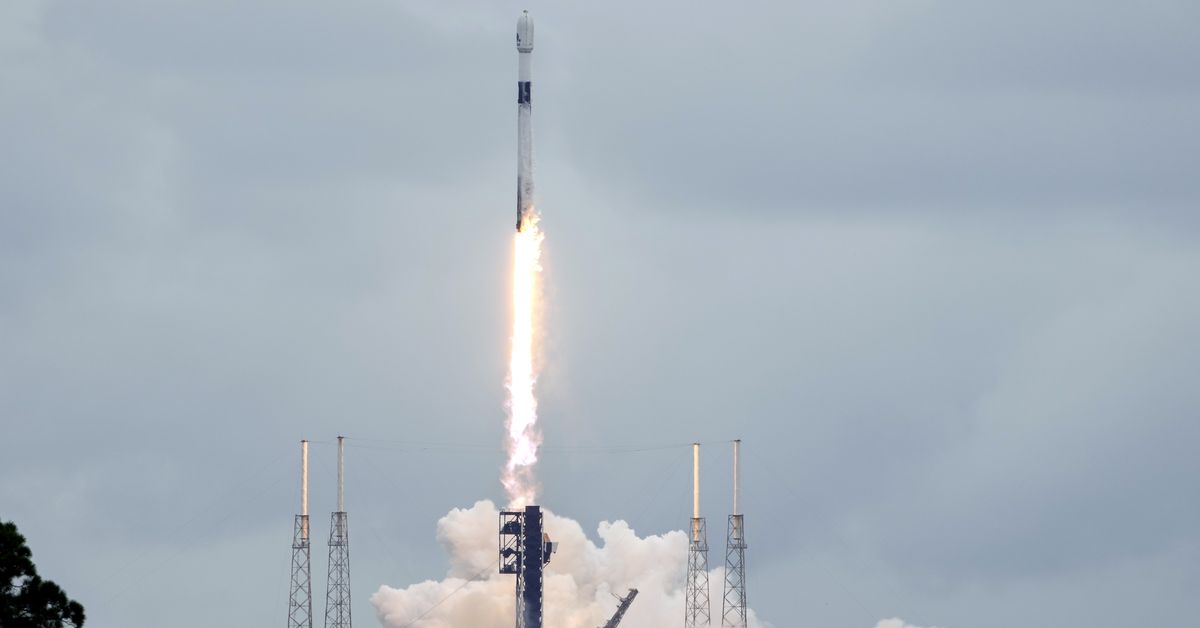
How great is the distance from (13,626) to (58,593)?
285cm

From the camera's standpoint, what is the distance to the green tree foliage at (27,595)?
14457cm

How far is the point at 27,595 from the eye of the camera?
145 metres

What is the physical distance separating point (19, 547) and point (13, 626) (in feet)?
12.4

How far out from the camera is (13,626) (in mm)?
143625

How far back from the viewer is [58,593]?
478 feet

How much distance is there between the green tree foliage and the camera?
474 ft

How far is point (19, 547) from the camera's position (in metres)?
146

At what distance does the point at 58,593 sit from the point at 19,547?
249cm
